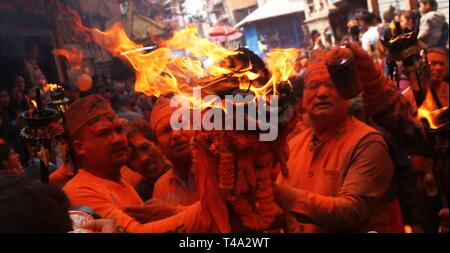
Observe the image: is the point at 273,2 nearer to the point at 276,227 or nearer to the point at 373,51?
the point at 373,51

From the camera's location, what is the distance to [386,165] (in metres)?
2.42

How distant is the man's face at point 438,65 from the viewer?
13.0ft

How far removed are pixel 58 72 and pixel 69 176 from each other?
1.19 metres

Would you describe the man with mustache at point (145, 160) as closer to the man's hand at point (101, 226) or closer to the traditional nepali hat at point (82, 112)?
the traditional nepali hat at point (82, 112)

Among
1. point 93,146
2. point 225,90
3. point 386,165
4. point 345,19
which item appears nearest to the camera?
point 225,90

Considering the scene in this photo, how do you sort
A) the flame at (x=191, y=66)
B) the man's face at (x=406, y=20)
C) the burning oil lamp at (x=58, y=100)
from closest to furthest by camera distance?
1. the flame at (x=191, y=66)
2. the burning oil lamp at (x=58, y=100)
3. the man's face at (x=406, y=20)

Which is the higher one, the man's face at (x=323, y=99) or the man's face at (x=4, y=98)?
the man's face at (x=4, y=98)

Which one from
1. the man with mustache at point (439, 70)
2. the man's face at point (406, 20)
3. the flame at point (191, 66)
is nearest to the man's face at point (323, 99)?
the flame at point (191, 66)

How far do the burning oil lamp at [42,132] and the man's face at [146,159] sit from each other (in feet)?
1.99

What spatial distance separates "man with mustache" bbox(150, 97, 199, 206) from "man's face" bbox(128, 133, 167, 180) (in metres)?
0.26

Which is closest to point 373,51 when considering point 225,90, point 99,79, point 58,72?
point 225,90

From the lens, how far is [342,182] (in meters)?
2.39

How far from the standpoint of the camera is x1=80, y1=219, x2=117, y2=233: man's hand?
1.87 meters

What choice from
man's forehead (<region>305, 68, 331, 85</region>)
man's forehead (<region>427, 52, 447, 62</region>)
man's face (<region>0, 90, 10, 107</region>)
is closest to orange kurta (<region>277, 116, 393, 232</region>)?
man's forehead (<region>305, 68, 331, 85</region>)
